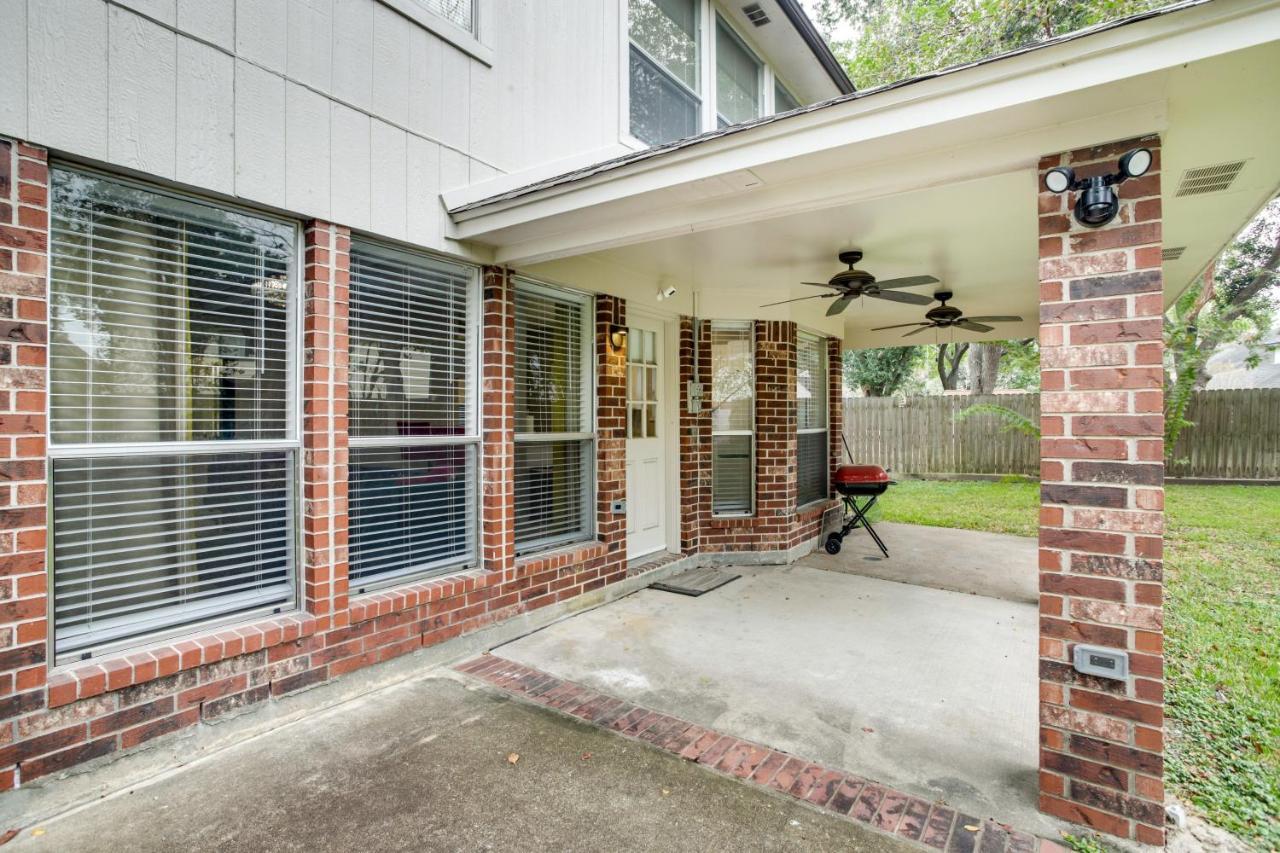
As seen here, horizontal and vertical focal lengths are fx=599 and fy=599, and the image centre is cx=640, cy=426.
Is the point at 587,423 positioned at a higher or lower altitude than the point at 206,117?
lower

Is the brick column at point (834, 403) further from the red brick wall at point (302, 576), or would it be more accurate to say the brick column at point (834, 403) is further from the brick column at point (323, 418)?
the brick column at point (323, 418)

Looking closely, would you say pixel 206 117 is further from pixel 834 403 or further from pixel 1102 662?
pixel 834 403

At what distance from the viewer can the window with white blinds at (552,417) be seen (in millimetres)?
4359

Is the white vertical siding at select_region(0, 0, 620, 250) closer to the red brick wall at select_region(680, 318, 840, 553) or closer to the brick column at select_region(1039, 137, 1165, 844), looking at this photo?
the red brick wall at select_region(680, 318, 840, 553)

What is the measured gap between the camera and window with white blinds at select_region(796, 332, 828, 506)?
696cm

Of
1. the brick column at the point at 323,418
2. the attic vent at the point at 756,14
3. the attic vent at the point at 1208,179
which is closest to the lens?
the attic vent at the point at 1208,179

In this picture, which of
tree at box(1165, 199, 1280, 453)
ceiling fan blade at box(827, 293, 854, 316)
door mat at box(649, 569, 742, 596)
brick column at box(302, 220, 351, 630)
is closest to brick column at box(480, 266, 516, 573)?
brick column at box(302, 220, 351, 630)

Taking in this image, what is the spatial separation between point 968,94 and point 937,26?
442 inches

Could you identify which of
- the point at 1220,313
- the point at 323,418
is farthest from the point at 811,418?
the point at 1220,313

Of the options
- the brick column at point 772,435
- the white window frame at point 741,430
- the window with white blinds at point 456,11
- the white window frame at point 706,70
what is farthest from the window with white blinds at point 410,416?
the brick column at point 772,435

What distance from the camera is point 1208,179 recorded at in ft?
9.48

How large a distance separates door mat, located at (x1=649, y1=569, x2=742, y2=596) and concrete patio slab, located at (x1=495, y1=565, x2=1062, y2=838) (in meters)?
0.11

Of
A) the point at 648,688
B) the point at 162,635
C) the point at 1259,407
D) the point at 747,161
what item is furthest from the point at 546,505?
the point at 1259,407

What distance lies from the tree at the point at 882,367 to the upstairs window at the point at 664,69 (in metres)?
13.8
